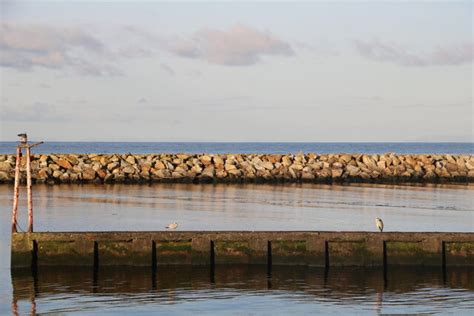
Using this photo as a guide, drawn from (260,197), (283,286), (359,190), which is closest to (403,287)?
(283,286)

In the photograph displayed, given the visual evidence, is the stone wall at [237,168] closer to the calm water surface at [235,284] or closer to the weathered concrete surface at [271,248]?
the calm water surface at [235,284]

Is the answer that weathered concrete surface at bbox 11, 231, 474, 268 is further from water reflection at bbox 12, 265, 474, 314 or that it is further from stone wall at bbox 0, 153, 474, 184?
stone wall at bbox 0, 153, 474, 184

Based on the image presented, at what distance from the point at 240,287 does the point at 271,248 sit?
2.66 m

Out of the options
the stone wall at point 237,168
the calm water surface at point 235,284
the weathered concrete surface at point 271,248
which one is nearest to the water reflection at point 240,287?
the calm water surface at point 235,284

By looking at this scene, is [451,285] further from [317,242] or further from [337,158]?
[337,158]

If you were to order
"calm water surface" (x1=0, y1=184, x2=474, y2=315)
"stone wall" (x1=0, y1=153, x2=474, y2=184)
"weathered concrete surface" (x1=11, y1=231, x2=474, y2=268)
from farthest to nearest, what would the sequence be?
"stone wall" (x1=0, y1=153, x2=474, y2=184) < "weathered concrete surface" (x1=11, y1=231, x2=474, y2=268) < "calm water surface" (x1=0, y1=184, x2=474, y2=315)

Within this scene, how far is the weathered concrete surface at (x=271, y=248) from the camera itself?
25.7 m

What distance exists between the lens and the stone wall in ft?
193

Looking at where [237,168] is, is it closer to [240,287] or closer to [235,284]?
[235,284]

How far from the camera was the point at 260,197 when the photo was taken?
160 feet

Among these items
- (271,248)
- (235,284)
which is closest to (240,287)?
(235,284)

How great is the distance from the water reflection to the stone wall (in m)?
33.8

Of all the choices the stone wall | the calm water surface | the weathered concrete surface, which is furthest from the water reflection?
the stone wall

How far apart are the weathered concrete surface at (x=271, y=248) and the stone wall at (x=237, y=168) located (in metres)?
32.8
